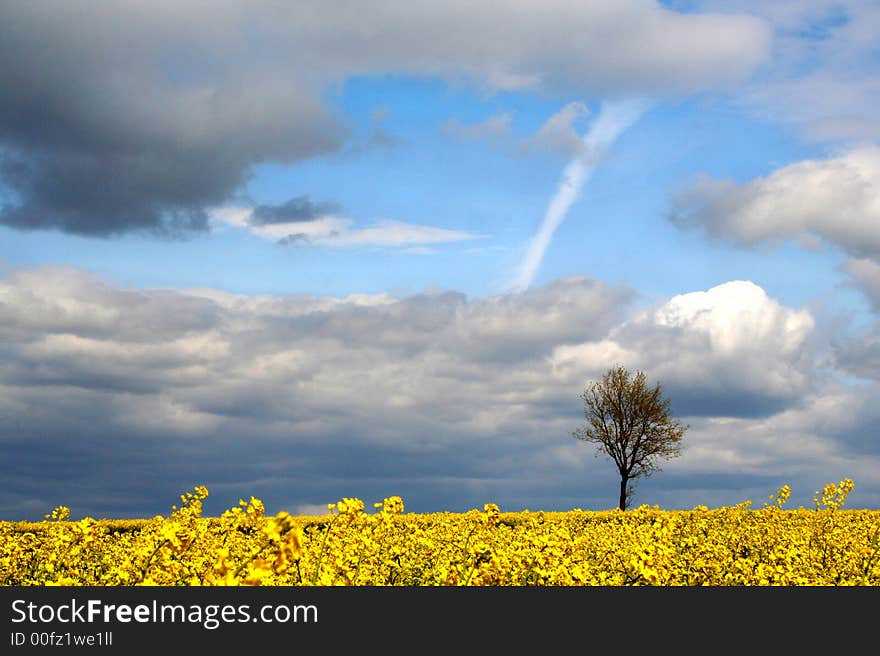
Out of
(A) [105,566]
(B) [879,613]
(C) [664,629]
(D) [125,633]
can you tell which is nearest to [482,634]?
(C) [664,629]

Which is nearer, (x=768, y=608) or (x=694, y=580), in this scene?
(x=768, y=608)

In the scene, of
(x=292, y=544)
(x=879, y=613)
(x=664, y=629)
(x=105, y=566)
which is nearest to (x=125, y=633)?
(x=292, y=544)

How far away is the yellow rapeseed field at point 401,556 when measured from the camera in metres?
7.61

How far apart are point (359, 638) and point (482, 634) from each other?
0.80 metres

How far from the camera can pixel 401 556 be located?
10977 mm

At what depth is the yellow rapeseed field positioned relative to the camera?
7.61m

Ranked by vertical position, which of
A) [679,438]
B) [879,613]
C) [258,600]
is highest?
[679,438]

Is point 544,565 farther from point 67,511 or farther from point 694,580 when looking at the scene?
point 67,511

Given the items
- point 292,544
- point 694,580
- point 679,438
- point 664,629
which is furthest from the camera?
point 679,438

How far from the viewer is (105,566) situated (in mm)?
11586

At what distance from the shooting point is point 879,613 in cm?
656

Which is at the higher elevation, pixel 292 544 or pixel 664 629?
pixel 292 544

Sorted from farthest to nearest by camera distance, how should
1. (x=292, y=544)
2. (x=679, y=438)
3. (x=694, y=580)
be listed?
(x=679, y=438) < (x=694, y=580) < (x=292, y=544)

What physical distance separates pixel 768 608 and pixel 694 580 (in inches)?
148
